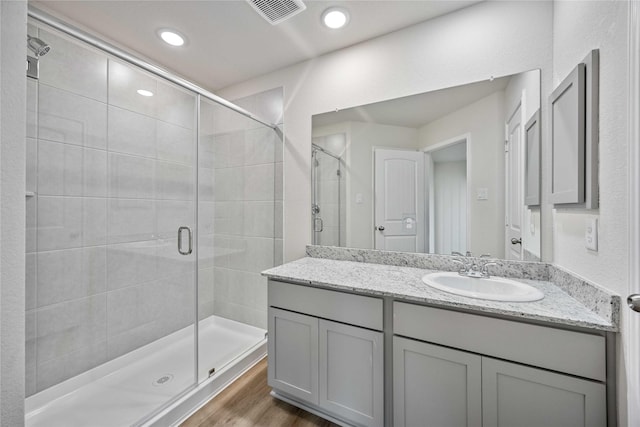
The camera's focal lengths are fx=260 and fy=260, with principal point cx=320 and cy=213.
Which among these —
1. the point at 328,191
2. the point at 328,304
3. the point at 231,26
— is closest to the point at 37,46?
the point at 231,26

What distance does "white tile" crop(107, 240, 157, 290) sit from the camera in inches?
72.1

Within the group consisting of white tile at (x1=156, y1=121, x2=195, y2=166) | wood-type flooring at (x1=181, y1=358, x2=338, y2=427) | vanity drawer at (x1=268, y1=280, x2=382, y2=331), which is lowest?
wood-type flooring at (x1=181, y1=358, x2=338, y2=427)

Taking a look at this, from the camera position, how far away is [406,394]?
48.5 inches

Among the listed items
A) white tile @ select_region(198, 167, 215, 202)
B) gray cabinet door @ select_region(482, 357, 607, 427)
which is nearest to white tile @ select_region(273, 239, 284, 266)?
white tile @ select_region(198, 167, 215, 202)

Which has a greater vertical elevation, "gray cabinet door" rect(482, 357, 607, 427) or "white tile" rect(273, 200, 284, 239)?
"white tile" rect(273, 200, 284, 239)

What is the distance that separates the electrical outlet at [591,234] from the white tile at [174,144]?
7.68 ft

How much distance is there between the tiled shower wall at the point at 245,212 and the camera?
2271 millimetres

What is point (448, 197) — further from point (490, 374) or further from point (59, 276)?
point (59, 276)

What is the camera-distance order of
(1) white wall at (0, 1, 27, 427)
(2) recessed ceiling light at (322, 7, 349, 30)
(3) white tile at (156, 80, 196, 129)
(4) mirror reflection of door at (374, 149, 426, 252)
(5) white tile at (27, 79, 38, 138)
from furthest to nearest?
(3) white tile at (156, 80, 196, 129) → (4) mirror reflection of door at (374, 149, 426, 252) → (2) recessed ceiling light at (322, 7, 349, 30) → (5) white tile at (27, 79, 38, 138) → (1) white wall at (0, 1, 27, 427)

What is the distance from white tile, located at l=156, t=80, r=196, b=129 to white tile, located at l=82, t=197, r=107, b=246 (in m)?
0.77

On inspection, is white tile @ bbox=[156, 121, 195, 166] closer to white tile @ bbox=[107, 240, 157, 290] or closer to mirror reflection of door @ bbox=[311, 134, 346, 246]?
white tile @ bbox=[107, 240, 157, 290]

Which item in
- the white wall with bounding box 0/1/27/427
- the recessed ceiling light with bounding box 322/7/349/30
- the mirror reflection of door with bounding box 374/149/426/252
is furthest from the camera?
the mirror reflection of door with bounding box 374/149/426/252

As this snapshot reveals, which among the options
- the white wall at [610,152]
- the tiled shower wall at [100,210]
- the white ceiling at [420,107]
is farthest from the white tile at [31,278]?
the white wall at [610,152]

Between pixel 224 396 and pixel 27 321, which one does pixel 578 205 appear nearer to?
pixel 224 396
